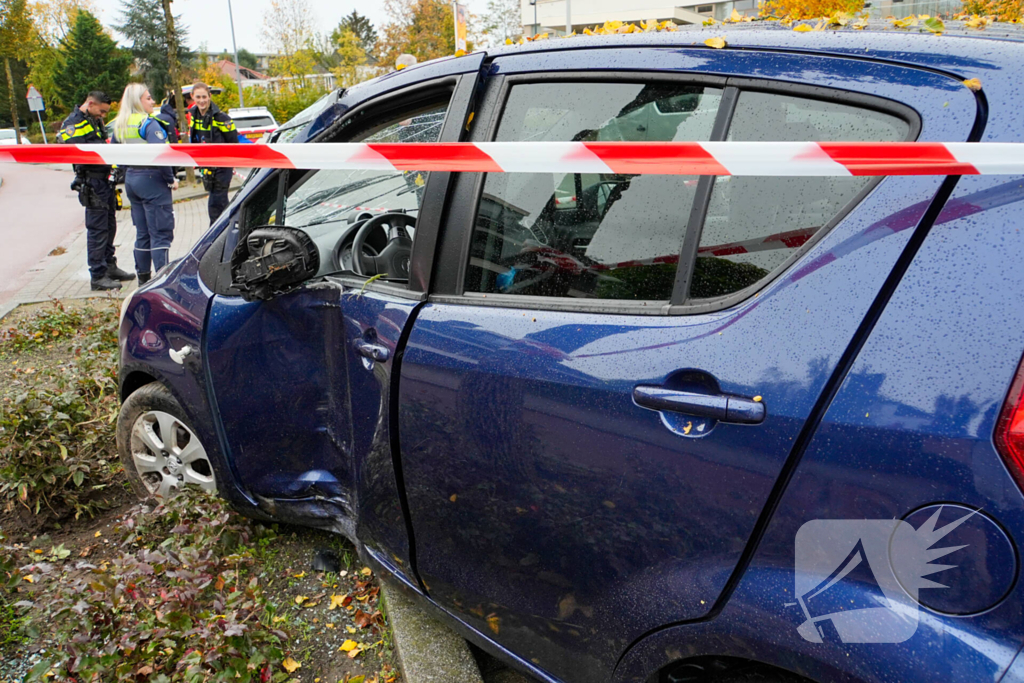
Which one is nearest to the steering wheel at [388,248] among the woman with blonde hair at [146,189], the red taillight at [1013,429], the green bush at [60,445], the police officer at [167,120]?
the red taillight at [1013,429]

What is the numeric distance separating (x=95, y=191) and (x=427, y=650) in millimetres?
7502

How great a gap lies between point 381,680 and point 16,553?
1707mm

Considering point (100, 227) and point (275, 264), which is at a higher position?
point (275, 264)

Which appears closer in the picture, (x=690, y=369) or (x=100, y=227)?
(x=690, y=369)

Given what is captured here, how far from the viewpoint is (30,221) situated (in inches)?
590

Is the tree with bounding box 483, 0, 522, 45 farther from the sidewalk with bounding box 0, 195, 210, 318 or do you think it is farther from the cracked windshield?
the cracked windshield

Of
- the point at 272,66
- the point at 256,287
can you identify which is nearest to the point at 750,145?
the point at 256,287

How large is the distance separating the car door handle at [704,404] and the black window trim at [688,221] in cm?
19

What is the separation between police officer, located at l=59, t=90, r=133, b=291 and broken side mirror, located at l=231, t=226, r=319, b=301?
21.0 feet

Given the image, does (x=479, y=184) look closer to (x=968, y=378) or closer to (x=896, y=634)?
(x=968, y=378)

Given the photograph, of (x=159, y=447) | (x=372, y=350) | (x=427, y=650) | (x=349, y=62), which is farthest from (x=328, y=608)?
(x=349, y=62)

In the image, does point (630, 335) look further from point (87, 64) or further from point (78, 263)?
point (87, 64)

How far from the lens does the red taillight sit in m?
1.14

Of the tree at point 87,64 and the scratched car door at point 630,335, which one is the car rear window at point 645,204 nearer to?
the scratched car door at point 630,335
